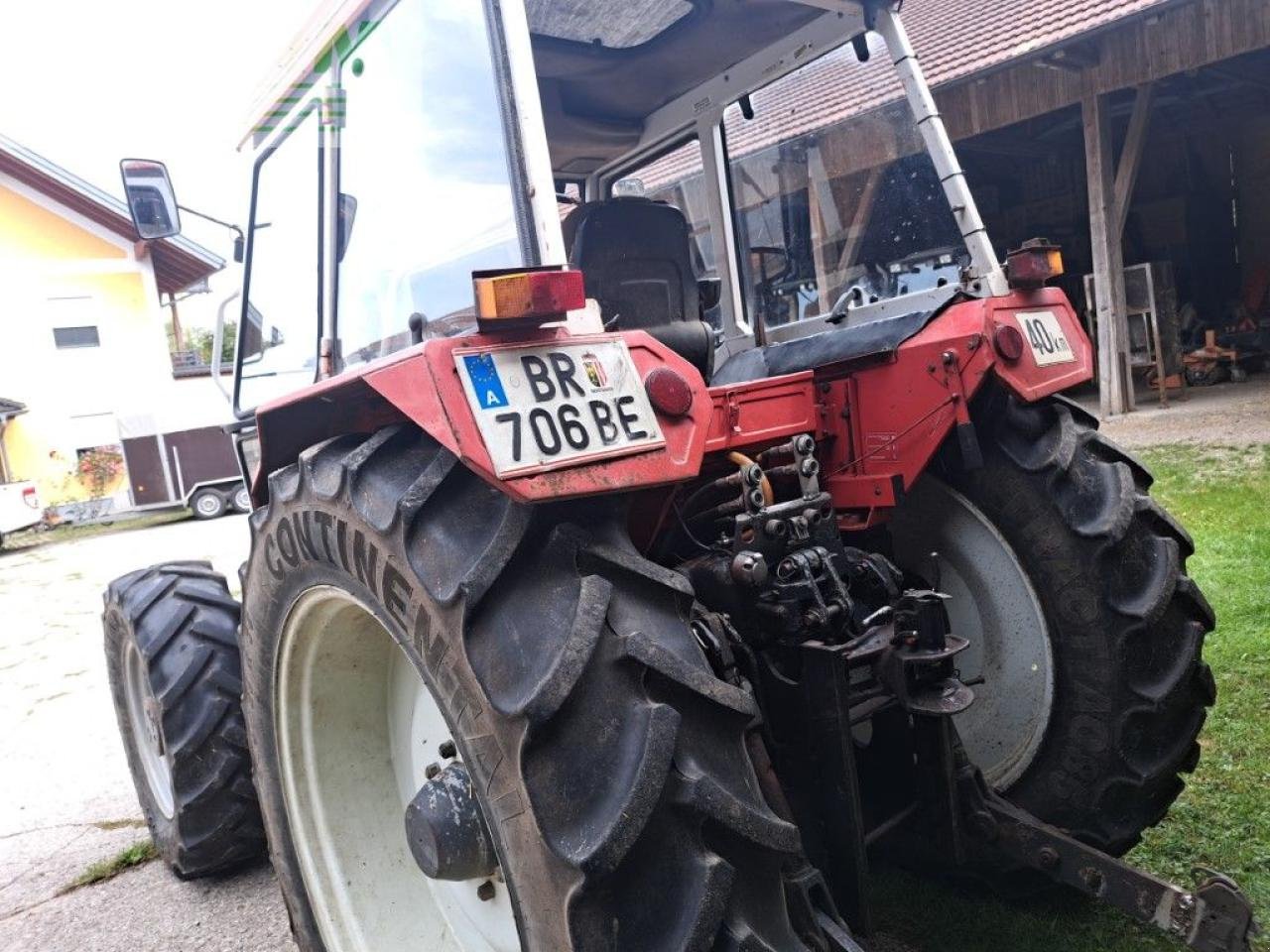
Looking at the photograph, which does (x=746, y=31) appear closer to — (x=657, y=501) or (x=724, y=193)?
(x=724, y=193)

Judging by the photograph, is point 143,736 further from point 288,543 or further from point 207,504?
point 207,504

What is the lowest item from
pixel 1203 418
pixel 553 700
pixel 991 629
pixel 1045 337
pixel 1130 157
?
pixel 1203 418

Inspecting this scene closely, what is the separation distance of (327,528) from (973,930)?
1.84 metres

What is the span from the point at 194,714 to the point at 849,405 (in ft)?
7.04

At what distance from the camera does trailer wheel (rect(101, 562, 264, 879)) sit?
300 cm

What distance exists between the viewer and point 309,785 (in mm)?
2264

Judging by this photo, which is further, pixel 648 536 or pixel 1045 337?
pixel 1045 337

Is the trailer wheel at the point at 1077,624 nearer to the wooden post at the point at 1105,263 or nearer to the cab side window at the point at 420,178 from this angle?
the cab side window at the point at 420,178

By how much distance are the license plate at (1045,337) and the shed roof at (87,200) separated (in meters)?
19.4

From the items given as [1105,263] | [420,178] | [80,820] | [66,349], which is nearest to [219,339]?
[420,178]

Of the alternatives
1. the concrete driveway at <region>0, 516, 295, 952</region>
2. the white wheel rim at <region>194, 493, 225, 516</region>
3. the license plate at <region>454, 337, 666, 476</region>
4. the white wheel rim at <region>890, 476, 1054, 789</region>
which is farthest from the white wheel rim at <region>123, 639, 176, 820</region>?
the white wheel rim at <region>194, 493, 225, 516</region>

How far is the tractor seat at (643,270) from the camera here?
9.47 feet

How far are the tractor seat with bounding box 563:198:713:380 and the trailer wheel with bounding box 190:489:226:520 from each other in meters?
17.9

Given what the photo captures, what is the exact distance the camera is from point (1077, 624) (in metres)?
2.27
